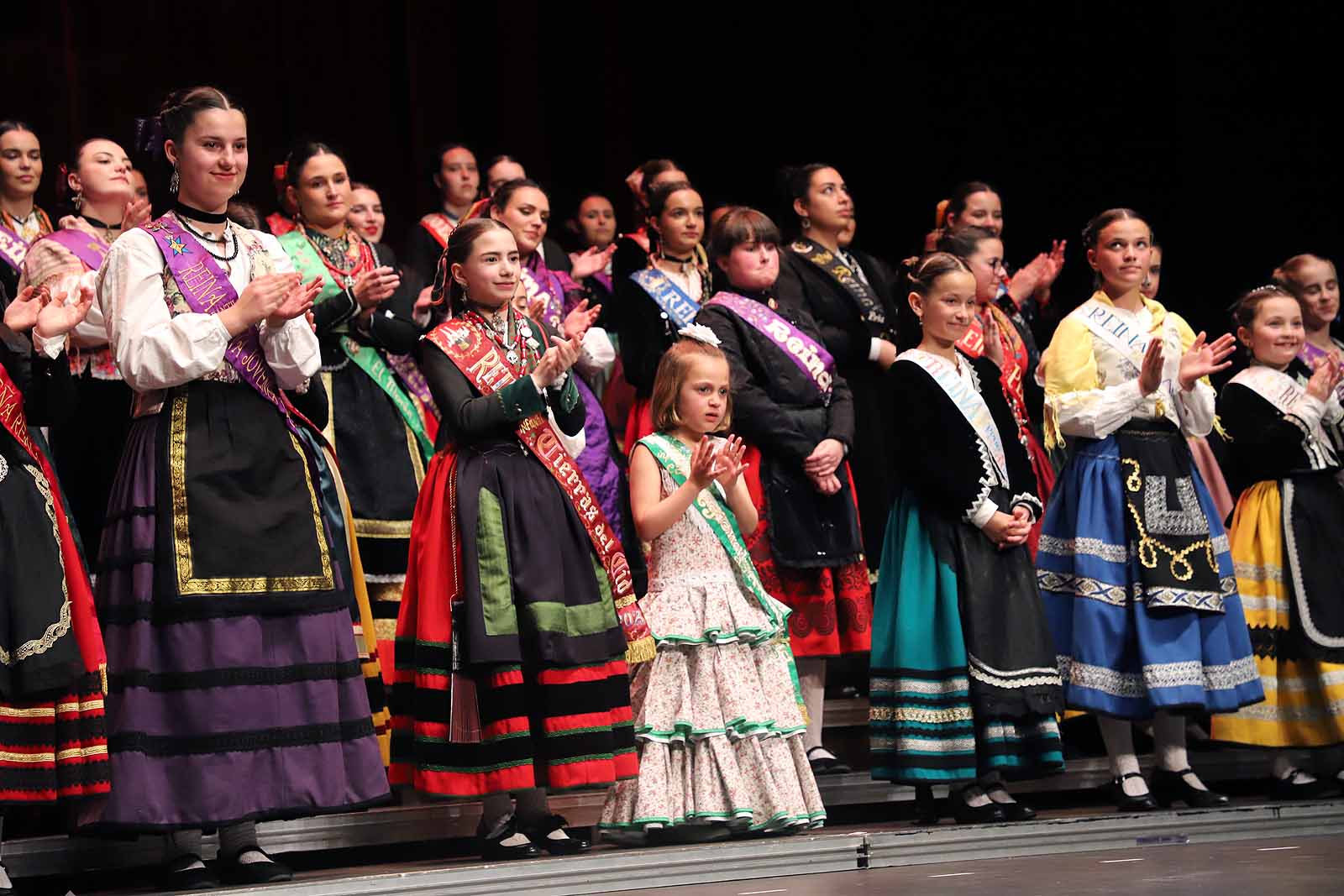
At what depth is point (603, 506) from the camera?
19.4 feet

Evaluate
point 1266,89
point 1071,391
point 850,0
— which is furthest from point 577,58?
point 1071,391

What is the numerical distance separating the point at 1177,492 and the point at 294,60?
13.3ft

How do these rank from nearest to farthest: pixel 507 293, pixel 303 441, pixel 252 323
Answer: pixel 252 323, pixel 303 441, pixel 507 293

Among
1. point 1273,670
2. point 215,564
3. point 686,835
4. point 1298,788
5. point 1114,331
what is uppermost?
point 1114,331

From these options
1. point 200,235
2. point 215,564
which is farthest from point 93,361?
point 215,564

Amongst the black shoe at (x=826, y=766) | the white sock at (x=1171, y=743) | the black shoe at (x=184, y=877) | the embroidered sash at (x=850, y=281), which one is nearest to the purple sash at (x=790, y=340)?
the embroidered sash at (x=850, y=281)

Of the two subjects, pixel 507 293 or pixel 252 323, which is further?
pixel 507 293

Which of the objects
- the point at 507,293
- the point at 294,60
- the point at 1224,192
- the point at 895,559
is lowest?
the point at 895,559

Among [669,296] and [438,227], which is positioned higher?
[438,227]

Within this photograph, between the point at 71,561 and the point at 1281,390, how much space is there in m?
3.63

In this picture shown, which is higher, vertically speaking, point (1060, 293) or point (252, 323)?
point (1060, 293)

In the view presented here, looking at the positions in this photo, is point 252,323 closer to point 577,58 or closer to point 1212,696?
point 1212,696

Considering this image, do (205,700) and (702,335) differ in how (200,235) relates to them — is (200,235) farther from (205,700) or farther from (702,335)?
(702,335)

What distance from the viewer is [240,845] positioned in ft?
13.4
